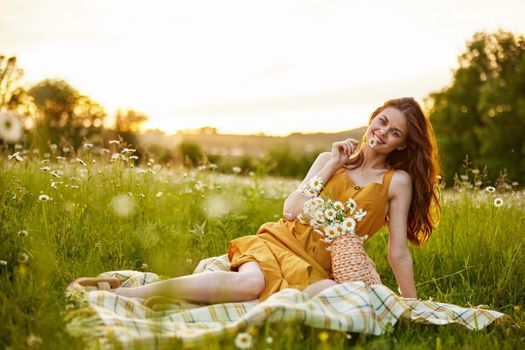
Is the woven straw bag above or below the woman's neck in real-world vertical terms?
below

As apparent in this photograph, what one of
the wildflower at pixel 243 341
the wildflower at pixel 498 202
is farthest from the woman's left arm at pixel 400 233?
the wildflower at pixel 243 341

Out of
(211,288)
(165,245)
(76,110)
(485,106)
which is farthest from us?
(485,106)

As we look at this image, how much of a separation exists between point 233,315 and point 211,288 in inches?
9.1

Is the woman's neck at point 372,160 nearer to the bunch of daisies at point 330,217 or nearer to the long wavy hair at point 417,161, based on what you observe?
the long wavy hair at point 417,161

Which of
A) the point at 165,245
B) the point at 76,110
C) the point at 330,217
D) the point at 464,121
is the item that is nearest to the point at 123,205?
the point at 165,245

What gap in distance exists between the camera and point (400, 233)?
362cm

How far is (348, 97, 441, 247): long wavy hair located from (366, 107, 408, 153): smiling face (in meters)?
0.04

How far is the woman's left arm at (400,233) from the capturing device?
358 centimetres

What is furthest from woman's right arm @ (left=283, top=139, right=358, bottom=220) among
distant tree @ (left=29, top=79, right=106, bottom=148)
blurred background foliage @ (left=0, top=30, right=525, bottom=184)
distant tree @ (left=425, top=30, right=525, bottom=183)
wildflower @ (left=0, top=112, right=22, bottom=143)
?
distant tree @ (left=29, top=79, right=106, bottom=148)

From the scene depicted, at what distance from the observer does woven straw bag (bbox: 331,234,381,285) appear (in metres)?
3.26

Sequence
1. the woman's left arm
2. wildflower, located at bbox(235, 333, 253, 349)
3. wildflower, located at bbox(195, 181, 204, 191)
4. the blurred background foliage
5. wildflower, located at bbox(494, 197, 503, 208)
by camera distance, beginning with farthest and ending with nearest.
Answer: the blurred background foliage
wildflower, located at bbox(195, 181, 204, 191)
wildflower, located at bbox(494, 197, 503, 208)
the woman's left arm
wildflower, located at bbox(235, 333, 253, 349)

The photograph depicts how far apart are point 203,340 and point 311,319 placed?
0.58m

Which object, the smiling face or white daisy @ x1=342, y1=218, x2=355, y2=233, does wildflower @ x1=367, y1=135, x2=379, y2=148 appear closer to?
the smiling face

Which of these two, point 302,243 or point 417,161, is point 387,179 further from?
point 302,243
